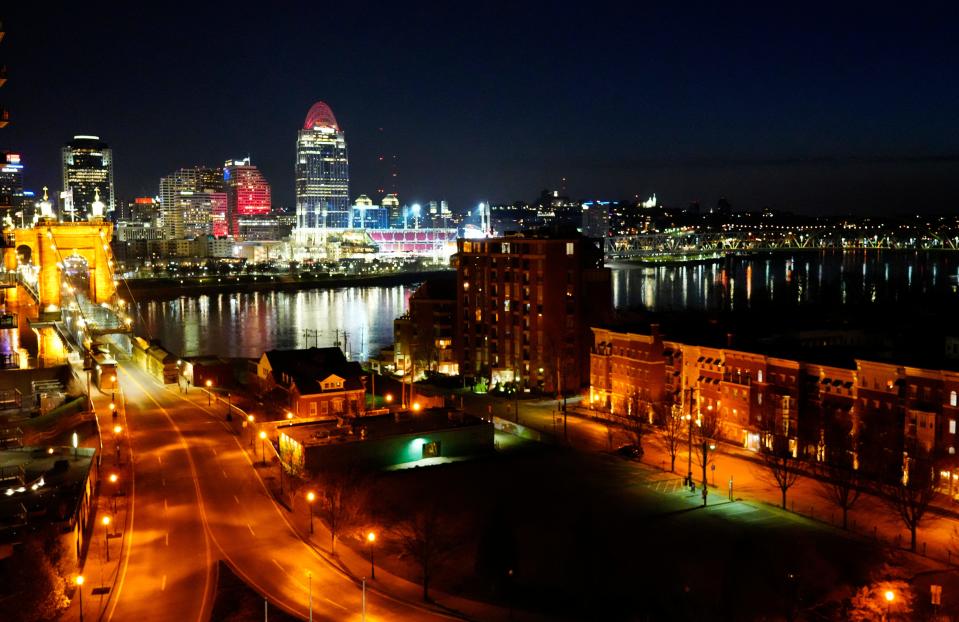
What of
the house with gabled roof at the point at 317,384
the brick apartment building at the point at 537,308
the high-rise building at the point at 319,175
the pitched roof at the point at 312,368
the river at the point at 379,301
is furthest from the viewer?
the high-rise building at the point at 319,175

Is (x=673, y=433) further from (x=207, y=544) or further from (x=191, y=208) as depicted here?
(x=191, y=208)

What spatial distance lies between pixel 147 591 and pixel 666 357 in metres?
8.75

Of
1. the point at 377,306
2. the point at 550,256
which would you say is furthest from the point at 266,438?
the point at 377,306

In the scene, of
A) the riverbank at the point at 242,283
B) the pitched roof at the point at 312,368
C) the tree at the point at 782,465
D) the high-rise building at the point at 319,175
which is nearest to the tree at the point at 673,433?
the tree at the point at 782,465

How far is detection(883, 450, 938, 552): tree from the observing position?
26.4ft

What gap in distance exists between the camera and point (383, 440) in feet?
34.3

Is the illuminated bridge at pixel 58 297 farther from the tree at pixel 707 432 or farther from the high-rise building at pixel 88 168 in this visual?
the high-rise building at pixel 88 168

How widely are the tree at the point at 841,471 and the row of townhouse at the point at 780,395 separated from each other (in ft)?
0.20

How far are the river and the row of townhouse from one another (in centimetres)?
1088

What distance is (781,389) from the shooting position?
11.4 m

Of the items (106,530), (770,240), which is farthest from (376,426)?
(770,240)

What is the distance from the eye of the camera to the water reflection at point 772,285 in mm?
36250

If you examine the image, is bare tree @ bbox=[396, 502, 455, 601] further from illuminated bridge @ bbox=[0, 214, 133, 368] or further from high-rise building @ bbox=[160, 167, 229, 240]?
high-rise building @ bbox=[160, 167, 229, 240]

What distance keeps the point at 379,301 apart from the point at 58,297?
27477 mm
